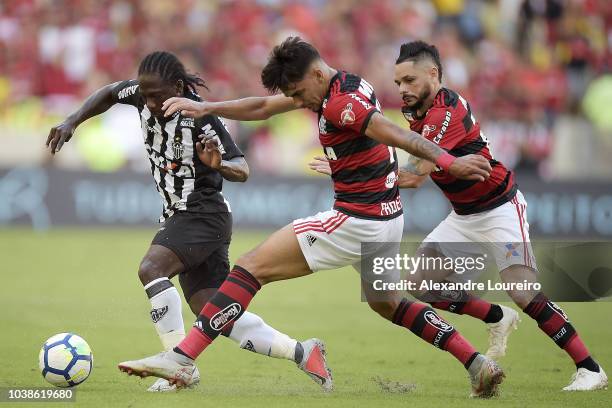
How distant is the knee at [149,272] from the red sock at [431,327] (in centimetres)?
171

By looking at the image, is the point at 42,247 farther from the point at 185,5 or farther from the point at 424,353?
the point at 424,353

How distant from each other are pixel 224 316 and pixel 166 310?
23.2 inches

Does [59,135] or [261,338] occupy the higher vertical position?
[59,135]

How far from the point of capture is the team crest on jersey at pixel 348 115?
23.0 feet

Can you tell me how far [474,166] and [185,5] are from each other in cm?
1610

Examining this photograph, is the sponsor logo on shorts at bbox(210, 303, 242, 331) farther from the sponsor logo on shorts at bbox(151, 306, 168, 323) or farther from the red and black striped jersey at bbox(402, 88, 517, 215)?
the red and black striped jersey at bbox(402, 88, 517, 215)

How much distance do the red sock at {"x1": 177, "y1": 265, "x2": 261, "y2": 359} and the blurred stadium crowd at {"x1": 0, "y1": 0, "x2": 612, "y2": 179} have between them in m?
12.4

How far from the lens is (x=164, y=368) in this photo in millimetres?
7191

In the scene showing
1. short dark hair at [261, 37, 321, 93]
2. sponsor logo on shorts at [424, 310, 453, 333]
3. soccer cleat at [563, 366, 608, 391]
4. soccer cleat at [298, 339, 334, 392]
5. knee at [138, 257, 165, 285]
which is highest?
short dark hair at [261, 37, 321, 93]

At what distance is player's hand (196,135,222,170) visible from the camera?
747cm

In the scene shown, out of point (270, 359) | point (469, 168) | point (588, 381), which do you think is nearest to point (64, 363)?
point (270, 359)

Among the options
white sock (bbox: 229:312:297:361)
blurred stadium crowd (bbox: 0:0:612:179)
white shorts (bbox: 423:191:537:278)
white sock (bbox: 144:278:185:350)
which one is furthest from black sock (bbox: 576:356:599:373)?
blurred stadium crowd (bbox: 0:0:612:179)

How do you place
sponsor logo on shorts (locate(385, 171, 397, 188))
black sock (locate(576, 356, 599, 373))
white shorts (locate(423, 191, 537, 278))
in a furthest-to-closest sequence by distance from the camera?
white shorts (locate(423, 191, 537, 278)), black sock (locate(576, 356, 599, 373)), sponsor logo on shorts (locate(385, 171, 397, 188))

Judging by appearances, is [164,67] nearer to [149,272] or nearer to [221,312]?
[149,272]
